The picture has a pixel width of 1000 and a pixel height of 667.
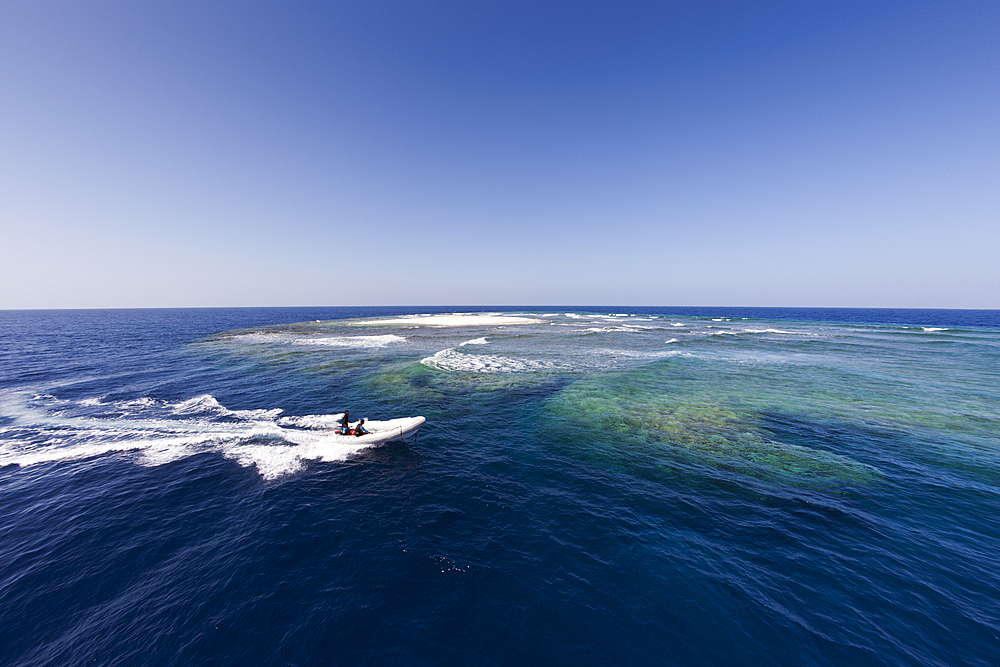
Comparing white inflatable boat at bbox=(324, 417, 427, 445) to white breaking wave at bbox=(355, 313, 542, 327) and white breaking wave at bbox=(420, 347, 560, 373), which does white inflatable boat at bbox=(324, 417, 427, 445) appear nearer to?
white breaking wave at bbox=(420, 347, 560, 373)

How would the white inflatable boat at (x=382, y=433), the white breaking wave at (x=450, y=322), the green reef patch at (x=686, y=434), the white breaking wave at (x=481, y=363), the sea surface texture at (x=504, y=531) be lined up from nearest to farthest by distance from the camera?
the sea surface texture at (x=504, y=531)
the green reef patch at (x=686, y=434)
the white inflatable boat at (x=382, y=433)
the white breaking wave at (x=481, y=363)
the white breaking wave at (x=450, y=322)

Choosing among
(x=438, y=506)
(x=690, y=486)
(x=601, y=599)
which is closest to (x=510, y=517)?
(x=438, y=506)

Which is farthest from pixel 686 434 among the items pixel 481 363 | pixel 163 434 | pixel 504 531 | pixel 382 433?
pixel 163 434

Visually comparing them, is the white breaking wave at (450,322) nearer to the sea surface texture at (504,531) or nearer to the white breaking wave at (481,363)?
the white breaking wave at (481,363)

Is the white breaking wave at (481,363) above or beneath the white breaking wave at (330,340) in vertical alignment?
beneath

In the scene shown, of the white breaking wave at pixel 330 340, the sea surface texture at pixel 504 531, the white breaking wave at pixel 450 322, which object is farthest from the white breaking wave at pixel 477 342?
the white breaking wave at pixel 450 322

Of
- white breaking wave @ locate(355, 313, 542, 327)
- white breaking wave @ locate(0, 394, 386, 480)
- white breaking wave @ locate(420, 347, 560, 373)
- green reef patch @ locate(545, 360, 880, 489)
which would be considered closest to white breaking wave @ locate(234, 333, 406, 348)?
white breaking wave @ locate(420, 347, 560, 373)

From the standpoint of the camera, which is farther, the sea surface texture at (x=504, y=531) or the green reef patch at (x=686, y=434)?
the green reef patch at (x=686, y=434)

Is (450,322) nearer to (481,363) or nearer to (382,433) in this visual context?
(481,363)
